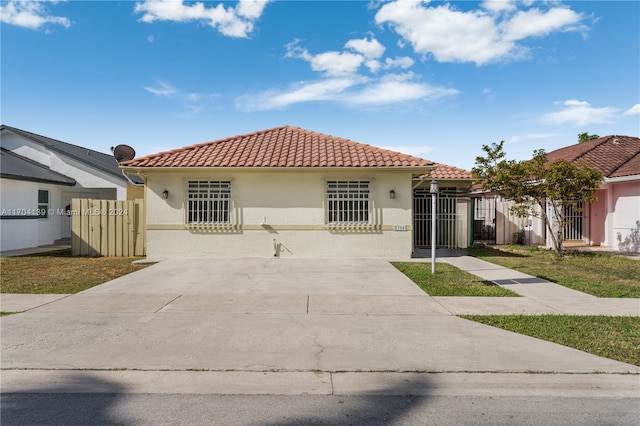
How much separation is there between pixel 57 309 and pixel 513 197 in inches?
532

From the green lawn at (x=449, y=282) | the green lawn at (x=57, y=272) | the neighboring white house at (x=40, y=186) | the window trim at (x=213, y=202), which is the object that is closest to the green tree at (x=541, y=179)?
the green lawn at (x=449, y=282)

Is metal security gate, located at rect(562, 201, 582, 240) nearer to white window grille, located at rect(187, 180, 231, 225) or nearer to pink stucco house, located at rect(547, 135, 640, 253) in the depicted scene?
pink stucco house, located at rect(547, 135, 640, 253)

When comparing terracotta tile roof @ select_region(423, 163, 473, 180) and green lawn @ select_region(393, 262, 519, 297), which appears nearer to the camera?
green lawn @ select_region(393, 262, 519, 297)

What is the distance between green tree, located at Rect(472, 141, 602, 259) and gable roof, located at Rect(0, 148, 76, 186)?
17268 mm

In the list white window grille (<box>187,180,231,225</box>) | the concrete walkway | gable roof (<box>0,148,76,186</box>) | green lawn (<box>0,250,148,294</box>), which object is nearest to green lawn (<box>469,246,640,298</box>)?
the concrete walkway

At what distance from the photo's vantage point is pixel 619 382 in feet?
13.7

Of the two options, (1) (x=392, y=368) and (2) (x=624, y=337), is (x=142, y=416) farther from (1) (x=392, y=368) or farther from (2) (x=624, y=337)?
(2) (x=624, y=337)

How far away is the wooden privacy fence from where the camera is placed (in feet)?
46.2

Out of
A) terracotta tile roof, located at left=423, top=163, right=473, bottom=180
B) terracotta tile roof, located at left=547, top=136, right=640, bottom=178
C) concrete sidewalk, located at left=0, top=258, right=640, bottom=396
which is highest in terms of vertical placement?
terracotta tile roof, located at left=547, top=136, right=640, bottom=178

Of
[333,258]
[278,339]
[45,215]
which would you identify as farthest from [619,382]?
[45,215]

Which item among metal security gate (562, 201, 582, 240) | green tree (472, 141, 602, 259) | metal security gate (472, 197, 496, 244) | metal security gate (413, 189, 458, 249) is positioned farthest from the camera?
metal security gate (472, 197, 496, 244)

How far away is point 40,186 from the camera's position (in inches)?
666

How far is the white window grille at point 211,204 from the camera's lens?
13156 millimetres

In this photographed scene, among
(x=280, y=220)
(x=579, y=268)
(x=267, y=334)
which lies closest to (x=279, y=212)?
(x=280, y=220)
